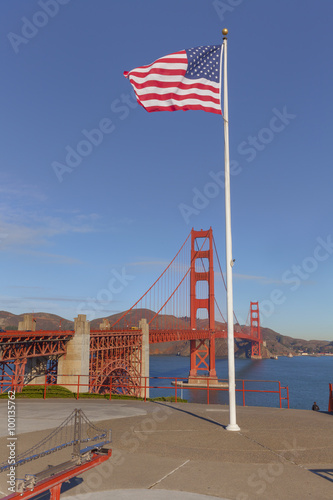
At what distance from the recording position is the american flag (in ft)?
36.2

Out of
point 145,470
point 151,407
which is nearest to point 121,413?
point 151,407

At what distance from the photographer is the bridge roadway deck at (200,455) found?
5.84m

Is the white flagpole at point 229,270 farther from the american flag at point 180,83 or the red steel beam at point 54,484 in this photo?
the red steel beam at point 54,484

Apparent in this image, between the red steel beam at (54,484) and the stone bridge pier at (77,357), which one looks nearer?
the red steel beam at (54,484)

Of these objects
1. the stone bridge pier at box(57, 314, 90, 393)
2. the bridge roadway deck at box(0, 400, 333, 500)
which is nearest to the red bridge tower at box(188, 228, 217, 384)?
the stone bridge pier at box(57, 314, 90, 393)

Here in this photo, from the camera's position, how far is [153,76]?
11.2 m

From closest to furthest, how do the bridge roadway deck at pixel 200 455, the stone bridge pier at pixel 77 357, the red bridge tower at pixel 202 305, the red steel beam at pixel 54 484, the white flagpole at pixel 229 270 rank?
1. the red steel beam at pixel 54 484
2. the bridge roadway deck at pixel 200 455
3. the white flagpole at pixel 229 270
4. the stone bridge pier at pixel 77 357
5. the red bridge tower at pixel 202 305

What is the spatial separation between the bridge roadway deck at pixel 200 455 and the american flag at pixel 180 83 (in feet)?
28.4

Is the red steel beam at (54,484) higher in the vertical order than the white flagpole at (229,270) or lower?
lower

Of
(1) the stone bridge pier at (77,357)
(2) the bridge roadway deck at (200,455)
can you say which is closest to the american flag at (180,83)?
(2) the bridge roadway deck at (200,455)

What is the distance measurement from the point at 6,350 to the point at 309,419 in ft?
80.0

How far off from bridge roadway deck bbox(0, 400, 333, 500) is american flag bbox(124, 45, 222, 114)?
8.66m

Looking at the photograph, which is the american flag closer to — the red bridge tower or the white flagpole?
the white flagpole

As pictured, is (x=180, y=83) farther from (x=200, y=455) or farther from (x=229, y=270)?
(x=200, y=455)
